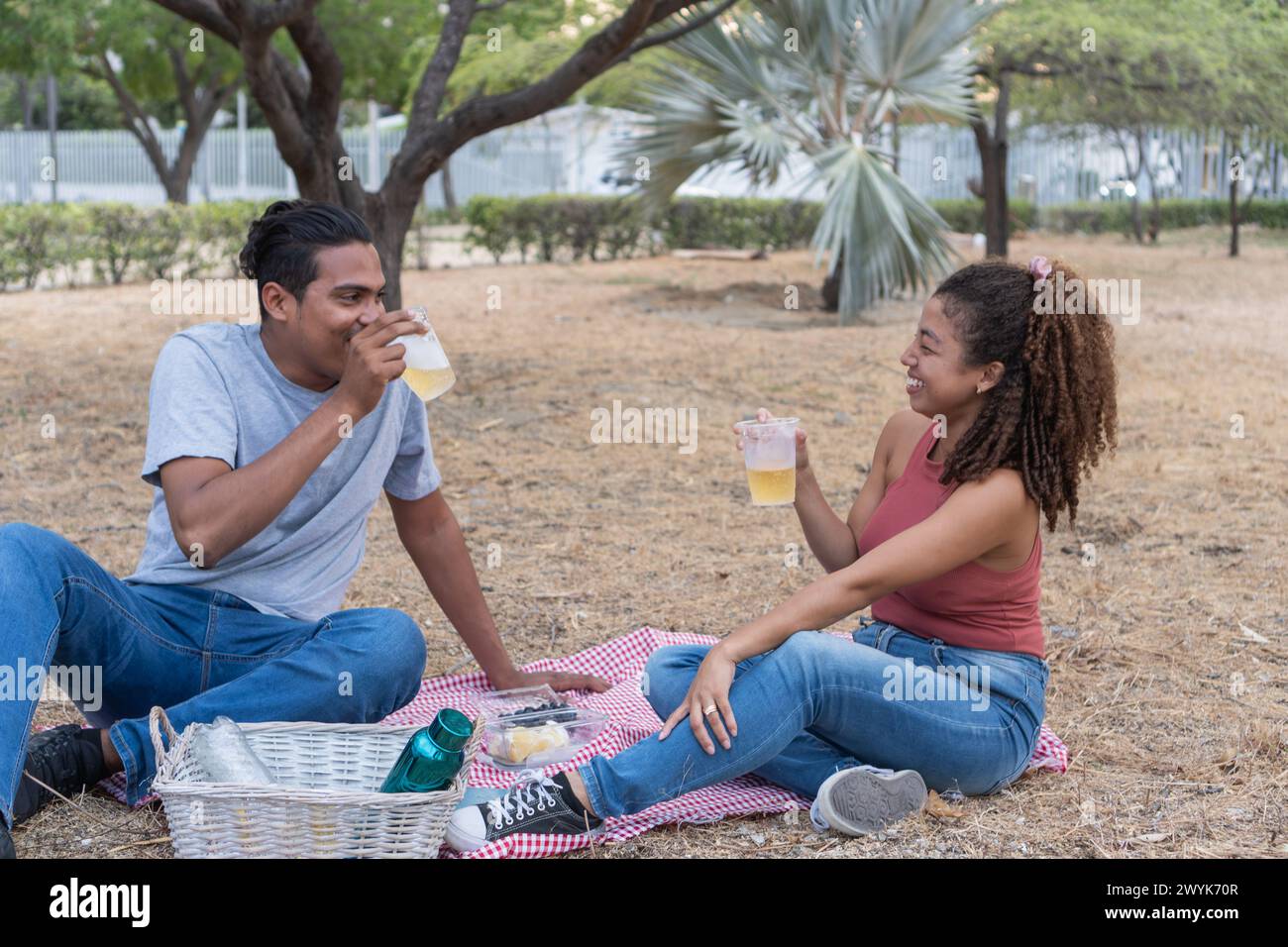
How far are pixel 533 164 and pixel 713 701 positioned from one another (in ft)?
84.8

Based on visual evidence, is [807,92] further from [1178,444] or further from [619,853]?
[619,853]

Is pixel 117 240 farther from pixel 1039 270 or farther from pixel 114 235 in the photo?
pixel 1039 270

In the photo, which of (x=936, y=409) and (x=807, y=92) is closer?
(x=936, y=409)

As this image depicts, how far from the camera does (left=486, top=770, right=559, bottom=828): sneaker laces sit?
2.62 m

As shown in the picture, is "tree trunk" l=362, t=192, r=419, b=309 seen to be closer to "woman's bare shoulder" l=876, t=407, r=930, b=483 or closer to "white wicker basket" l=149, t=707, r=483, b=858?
"woman's bare shoulder" l=876, t=407, r=930, b=483

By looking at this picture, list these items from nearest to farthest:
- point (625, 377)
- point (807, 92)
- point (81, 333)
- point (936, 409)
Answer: point (936, 409) → point (625, 377) → point (81, 333) → point (807, 92)

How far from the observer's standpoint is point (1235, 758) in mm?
3090

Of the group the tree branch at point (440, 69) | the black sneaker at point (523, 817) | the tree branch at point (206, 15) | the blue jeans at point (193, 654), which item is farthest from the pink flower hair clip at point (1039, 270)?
the tree branch at point (440, 69)

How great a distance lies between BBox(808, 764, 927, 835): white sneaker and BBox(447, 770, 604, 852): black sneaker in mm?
446

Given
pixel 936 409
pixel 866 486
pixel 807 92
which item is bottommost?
pixel 866 486
